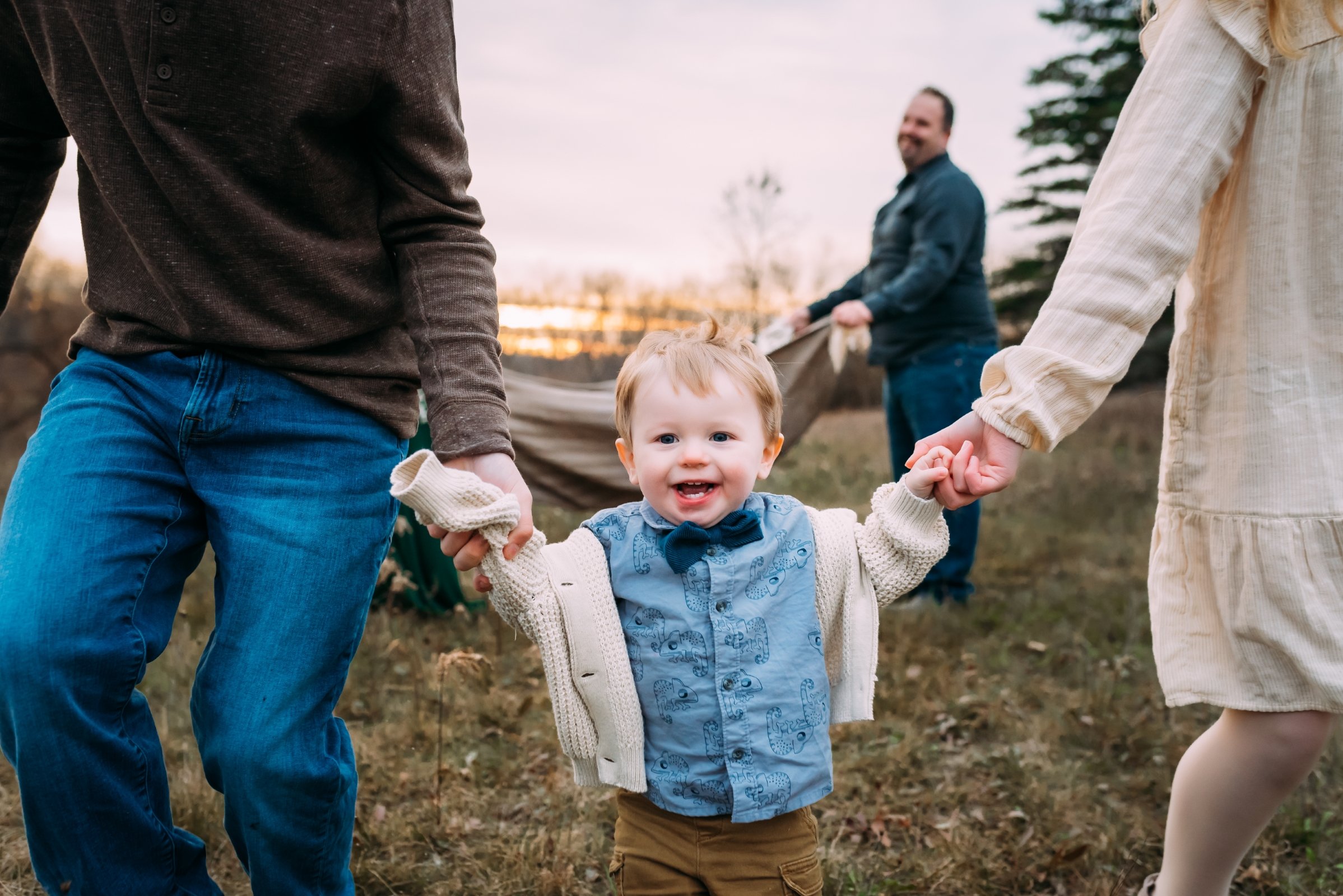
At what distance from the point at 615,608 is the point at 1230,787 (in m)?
1.06

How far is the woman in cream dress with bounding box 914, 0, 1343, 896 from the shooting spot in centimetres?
157

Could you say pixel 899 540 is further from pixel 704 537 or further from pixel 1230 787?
pixel 1230 787

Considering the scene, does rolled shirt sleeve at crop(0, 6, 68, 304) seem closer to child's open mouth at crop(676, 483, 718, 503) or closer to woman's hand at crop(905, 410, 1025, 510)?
child's open mouth at crop(676, 483, 718, 503)

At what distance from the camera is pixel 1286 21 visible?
5.10 feet

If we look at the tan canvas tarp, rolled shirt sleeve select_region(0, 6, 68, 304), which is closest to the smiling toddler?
rolled shirt sleeve select_region(0, 6, 68, 304)

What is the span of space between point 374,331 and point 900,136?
12.1 feet

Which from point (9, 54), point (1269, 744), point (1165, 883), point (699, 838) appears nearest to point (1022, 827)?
point (1165, 883)

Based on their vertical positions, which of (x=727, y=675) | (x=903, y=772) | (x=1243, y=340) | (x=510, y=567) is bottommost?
(x=903, y=772)

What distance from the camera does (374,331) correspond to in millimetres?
1775

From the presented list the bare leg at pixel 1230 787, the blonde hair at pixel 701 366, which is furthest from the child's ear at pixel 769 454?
the bare leg at pixel 1230 787

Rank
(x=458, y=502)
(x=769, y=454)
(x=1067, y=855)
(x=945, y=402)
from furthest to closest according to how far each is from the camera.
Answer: (x=945, y=402)
(x=1067, y=855)
(x=769, y=454)
(x=458, y=502)

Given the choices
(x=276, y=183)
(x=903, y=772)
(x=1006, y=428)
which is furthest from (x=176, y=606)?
(x=903, y=772)

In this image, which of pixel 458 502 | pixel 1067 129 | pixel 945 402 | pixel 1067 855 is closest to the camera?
pixel 458 502

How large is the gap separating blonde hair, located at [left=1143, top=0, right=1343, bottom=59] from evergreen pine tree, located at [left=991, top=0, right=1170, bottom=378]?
13.2m
